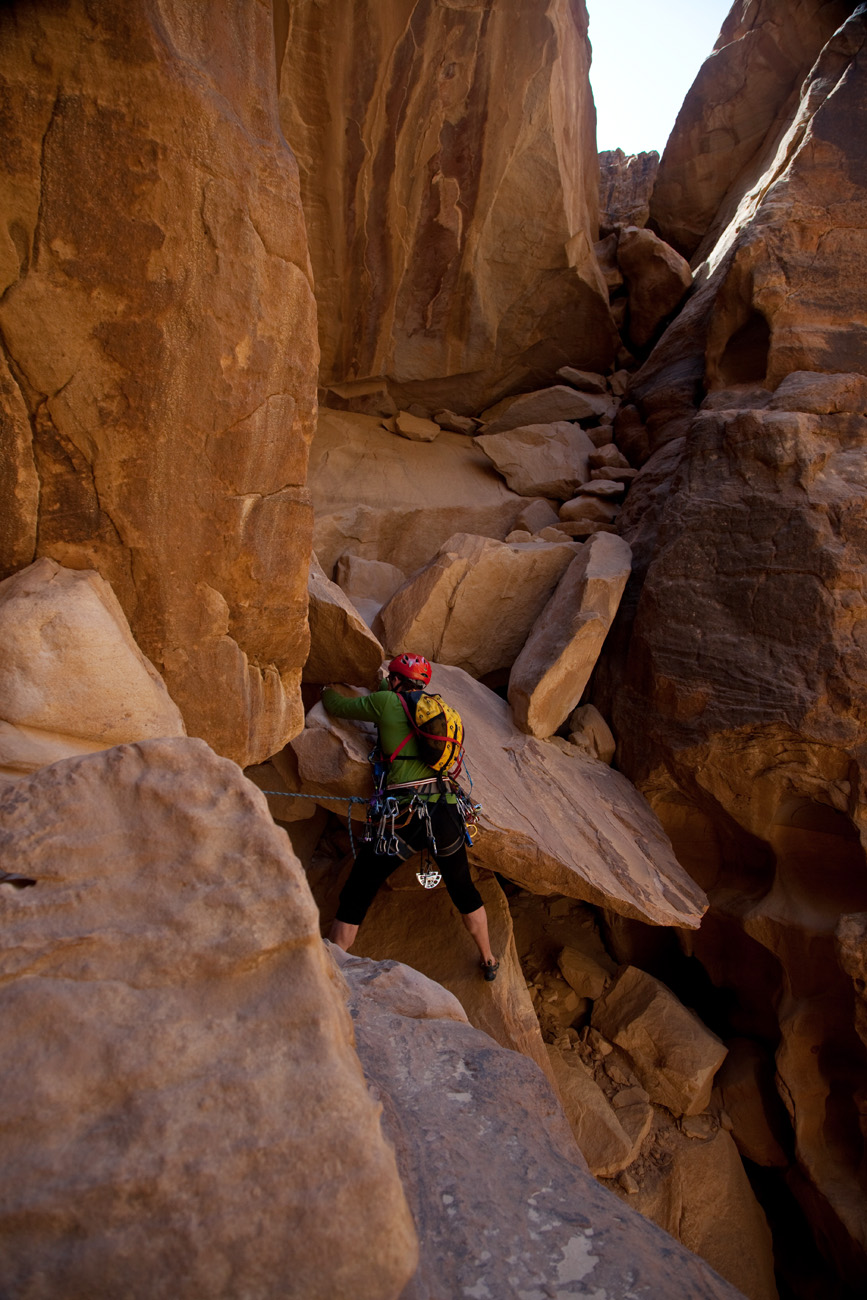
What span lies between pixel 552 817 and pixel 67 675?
2977 mm

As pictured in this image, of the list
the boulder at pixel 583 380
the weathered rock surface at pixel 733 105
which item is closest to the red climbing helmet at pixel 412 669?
the boulder at pixel 583 380

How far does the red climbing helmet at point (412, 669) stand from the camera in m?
3.91

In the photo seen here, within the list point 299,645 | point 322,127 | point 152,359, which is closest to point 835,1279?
point 299,645

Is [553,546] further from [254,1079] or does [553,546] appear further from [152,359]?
[254,1079]

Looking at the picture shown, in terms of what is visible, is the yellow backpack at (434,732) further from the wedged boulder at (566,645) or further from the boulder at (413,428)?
the boulder at (413,428)

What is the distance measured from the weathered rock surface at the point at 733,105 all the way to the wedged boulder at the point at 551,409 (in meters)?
3.21

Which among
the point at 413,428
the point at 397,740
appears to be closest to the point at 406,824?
the point at 397,740

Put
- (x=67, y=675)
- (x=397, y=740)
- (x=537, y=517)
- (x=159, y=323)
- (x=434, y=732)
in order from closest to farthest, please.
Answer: (x=67, y=675) → (x=159, y=323) → (x=434, y=732) → (x=397, y=740) → (x=537, y=517)

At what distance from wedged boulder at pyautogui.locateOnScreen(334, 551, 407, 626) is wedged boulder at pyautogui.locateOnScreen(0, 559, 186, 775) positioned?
3.15 metres

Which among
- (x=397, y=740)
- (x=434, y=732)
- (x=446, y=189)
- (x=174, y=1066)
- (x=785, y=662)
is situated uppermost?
(x=446, y=189)

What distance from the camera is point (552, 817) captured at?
4.18 meters

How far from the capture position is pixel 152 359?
2232mm

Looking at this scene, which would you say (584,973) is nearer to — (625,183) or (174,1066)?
(174,1066)

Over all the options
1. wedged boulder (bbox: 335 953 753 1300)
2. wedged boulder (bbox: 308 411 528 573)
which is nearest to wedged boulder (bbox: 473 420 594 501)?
wedged boulder (bbox: 308 411 528 573)
